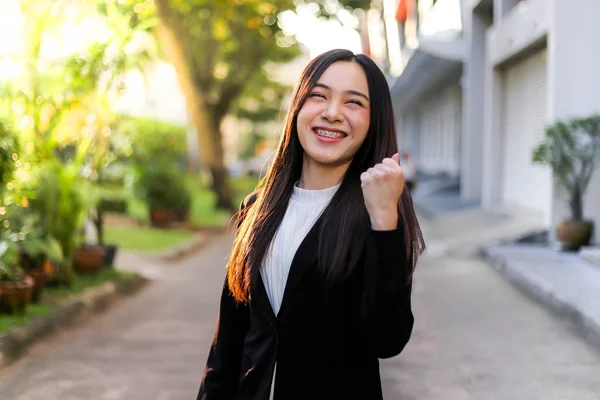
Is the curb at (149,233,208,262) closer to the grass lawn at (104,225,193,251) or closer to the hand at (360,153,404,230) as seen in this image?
the grass lawn at (104,225,193,251)

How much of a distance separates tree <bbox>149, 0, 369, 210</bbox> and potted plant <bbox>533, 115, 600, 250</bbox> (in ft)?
16.1

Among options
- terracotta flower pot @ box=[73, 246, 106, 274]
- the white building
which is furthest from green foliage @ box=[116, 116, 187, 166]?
terracotta flower pot @ box=[73, 246, 106, 274]

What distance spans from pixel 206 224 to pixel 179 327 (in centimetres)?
1210

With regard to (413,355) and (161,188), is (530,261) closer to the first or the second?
(413,355)

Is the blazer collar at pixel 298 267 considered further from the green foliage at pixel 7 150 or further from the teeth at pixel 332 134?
the green foliage at pixel 7 150

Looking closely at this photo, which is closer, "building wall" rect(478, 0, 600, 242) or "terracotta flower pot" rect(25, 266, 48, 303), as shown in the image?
"terracotta flower pot" rect(25, 266, 48, 303)

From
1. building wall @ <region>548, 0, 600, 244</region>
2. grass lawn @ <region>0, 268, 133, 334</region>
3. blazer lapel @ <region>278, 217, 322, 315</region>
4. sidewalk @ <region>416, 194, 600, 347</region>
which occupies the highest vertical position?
building wall @ <region>548, 0, 600, 244</region>

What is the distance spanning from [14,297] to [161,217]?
1194 cm

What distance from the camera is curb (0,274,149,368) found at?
276 inches

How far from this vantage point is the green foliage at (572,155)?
39.5 ft

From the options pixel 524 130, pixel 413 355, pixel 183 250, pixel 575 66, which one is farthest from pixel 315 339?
pixel 524 130

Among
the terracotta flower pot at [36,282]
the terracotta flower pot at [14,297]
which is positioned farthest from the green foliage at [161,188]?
the terracotta flower pot at [14,297]

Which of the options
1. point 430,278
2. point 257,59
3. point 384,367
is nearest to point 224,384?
point 384,367

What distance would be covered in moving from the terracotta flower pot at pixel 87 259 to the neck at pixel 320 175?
856 centimetres
